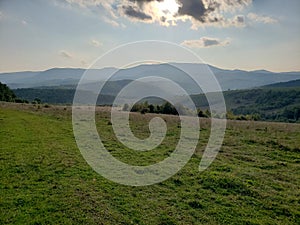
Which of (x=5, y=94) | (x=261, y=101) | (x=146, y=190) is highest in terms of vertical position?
(x=5, y=94)

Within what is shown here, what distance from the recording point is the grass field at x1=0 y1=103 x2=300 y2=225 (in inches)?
320

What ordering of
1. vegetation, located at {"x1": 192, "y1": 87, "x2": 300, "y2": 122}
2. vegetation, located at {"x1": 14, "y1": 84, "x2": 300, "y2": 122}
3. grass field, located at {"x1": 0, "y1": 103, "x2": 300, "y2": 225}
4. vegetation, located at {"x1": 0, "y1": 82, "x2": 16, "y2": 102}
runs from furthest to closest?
vegetation, located at {"x1": 14, "y1": 84, "x2": 300, "y2": 122}, vegetation, located at {"x1": 192, "y1": 87, "x2": 300, "y2": 122}, vegetation, located at {"x1": 0, "y1": 82, "x2": 16, "y2": 102}, grass field, located at {"x1": 0, "y1": 103, "x2": 300, "y2": 225}

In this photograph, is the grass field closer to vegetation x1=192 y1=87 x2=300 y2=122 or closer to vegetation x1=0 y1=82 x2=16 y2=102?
vegetation x1=0 y1=82 x2=16 y2=102

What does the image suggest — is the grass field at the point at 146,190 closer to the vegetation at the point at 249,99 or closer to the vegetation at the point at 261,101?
the vegetation at the point at 249,99

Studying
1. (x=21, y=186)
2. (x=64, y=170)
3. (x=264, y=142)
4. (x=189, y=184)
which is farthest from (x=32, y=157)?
(x=264, y=142)

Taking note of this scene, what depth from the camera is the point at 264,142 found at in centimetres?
1977

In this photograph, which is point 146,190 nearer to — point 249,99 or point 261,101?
point 261,101

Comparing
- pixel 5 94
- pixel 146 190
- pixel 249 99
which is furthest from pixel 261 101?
pixel 146 190

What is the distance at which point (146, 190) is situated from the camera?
10.2m

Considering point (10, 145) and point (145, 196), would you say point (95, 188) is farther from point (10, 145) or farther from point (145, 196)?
point (10, 145)

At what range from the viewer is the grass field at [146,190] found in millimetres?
8141

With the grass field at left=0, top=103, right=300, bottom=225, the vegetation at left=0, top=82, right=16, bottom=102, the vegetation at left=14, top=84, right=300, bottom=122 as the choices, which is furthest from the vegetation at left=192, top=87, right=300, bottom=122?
the grass field at left=0, top=103, right=300, bottom=225

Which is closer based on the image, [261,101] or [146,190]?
[146,190]

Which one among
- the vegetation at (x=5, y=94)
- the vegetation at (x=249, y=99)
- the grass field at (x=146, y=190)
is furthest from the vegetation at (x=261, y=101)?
the grass field at (x=146, y=190)
